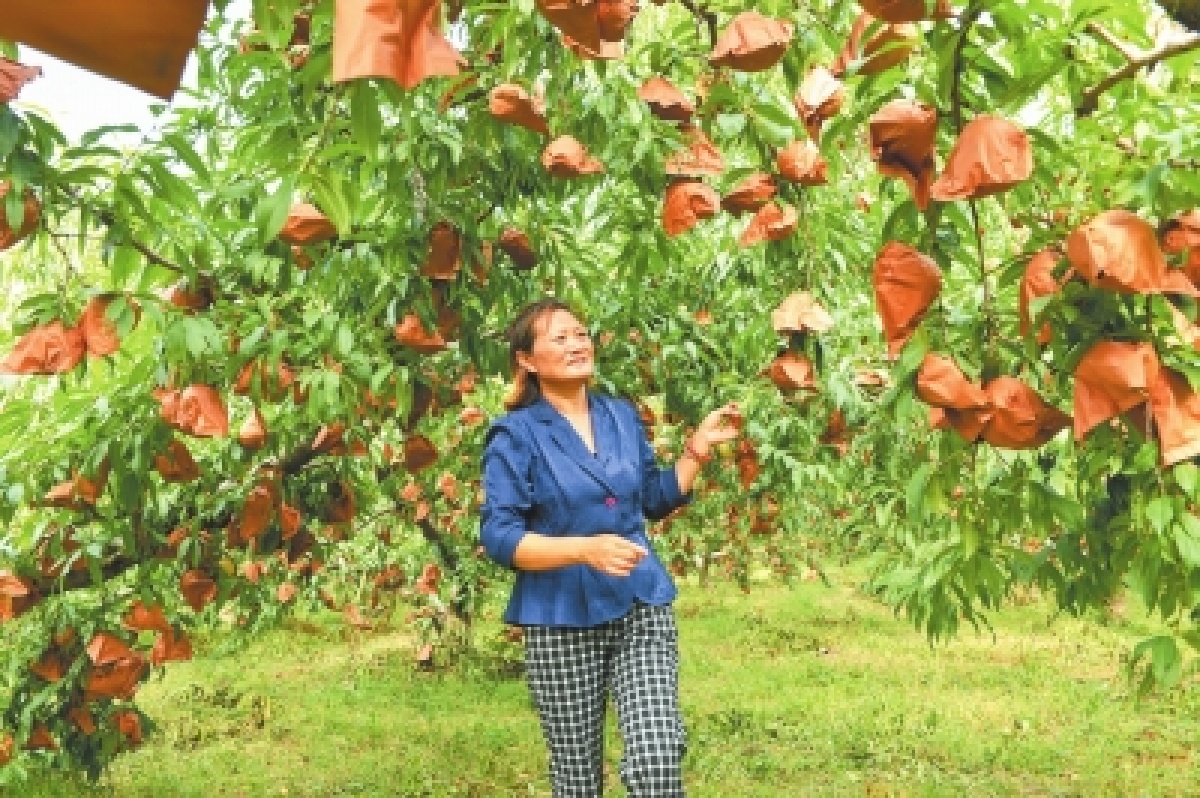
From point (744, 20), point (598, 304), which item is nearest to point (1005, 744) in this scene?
point (598, 304)

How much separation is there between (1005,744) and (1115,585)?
164 inches

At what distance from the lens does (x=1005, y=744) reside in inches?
239

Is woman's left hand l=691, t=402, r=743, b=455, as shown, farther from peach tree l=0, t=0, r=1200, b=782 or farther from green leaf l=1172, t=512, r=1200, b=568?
green leaf l=1172, t=512, r=1200, b=568

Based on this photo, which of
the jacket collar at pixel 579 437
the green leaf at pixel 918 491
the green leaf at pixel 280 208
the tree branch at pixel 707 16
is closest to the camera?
the green leaf at pixel 280 208

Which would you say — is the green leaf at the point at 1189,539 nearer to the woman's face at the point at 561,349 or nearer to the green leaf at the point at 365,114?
the green leaf at the point at 365,114

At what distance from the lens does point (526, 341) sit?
2.89 metres

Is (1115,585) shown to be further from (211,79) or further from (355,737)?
(355,737)

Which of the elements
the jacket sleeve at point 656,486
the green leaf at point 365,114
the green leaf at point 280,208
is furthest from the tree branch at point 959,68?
the jacket sleeve at point 656,486

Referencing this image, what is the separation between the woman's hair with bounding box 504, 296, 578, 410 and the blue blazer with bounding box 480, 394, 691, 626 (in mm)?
92

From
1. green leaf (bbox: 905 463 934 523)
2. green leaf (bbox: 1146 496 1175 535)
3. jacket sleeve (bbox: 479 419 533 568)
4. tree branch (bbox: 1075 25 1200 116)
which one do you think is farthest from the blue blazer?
tree branch (bbox: 1075 25 1200 116)

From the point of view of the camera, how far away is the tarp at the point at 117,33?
2.86ft

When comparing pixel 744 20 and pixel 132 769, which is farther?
pixel 132 769

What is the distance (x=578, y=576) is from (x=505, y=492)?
23 centimetres

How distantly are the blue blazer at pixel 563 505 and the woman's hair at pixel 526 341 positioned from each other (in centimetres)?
9
